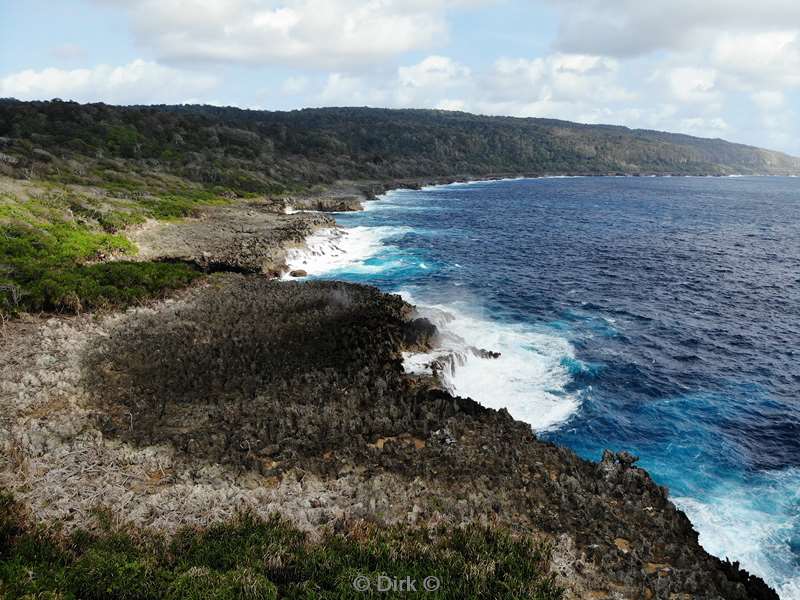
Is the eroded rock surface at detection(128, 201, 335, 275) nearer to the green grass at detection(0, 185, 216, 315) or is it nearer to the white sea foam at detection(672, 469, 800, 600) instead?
the green grass at detection(0, 185, 216, 315)

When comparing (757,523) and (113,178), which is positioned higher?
(113,178)

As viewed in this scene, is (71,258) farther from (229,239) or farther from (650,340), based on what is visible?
(650,340)

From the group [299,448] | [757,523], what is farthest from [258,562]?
[757,523]

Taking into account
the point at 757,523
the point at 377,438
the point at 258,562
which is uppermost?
the point at 258,562

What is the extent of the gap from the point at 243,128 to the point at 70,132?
63221mm

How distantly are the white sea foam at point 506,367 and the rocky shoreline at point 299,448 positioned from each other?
259 cm

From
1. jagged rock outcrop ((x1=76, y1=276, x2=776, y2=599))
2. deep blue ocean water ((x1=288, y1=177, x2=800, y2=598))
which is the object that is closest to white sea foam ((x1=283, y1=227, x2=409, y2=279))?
deep blue ocean water ((x1=288, y1=177, x2=800, y2=598))

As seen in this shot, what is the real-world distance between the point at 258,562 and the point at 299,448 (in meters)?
7.19

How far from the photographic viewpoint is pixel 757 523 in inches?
807

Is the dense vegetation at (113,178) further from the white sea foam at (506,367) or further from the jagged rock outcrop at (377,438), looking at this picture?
the white sea foam at (506,367)

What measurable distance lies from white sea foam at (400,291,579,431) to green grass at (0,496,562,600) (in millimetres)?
13354

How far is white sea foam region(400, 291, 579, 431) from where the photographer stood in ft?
95.9

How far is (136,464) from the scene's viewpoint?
62.5 ft

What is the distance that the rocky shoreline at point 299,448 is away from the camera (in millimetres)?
16281
